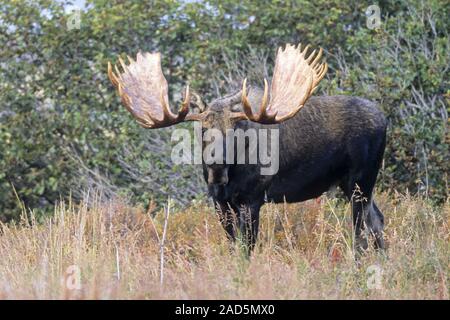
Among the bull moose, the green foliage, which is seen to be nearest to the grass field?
the bull moose

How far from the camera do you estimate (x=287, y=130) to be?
931 cm

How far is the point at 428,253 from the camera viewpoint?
24.9 ft

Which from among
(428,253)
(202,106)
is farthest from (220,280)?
(202,106)

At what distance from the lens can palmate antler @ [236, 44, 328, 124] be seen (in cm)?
852

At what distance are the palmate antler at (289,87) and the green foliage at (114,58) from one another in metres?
3.14

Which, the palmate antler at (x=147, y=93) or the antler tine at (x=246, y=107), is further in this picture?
the palmate antler at (x=147, y=93)

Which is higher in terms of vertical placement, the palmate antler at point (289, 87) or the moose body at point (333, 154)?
the palmate antler at point (289, 87)

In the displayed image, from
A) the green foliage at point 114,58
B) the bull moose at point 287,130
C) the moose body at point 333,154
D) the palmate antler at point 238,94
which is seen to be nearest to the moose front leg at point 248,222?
the bull moose at point 287,130

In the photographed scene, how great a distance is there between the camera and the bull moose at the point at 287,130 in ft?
28.1

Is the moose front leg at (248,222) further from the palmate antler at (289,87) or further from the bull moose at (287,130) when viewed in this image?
the palmate antler at (289,87)

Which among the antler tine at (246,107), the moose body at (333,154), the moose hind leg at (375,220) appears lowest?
the moose hind leg at (375,220)

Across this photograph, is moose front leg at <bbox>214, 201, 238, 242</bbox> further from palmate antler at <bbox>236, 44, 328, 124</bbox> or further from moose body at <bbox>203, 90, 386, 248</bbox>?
palmate antler at <bbox>236, 44, 328, 124</bbox>

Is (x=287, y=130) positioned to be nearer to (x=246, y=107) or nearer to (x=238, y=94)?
(x=238, y=94)

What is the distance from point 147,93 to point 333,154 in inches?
72.0
